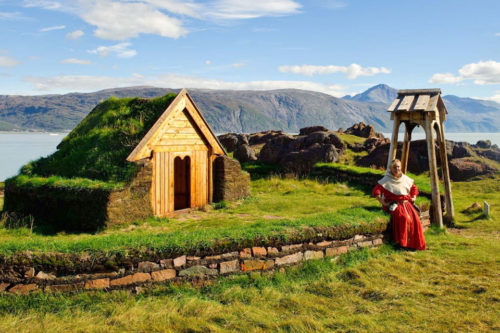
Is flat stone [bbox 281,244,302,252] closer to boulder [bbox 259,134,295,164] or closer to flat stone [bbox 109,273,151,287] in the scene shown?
flat stone [bbox 109,273,151,287]

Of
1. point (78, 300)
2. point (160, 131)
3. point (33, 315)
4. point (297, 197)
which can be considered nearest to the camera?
point (33, 315)

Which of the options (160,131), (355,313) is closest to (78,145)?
(160,131)

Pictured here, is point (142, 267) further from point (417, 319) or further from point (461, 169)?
point (461, 169)

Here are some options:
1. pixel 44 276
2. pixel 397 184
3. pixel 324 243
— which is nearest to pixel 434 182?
pixel 397 184

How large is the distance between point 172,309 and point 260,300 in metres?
1.35

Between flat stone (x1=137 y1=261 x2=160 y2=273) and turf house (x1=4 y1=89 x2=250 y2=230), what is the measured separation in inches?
195

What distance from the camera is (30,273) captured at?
5660 millimetres

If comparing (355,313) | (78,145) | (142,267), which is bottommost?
(355,313)

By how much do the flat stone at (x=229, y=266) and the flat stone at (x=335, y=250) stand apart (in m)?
1.97

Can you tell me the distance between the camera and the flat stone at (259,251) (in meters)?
6.88

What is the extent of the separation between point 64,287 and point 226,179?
9246 millimetres

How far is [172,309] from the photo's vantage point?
18.2ft

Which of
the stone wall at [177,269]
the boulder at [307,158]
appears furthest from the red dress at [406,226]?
the boulder at [307,158]

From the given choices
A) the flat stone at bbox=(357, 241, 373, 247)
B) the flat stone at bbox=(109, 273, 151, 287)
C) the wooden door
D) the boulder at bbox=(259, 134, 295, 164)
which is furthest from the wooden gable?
the boulder at bbox=(259, 134, 295, 164)
